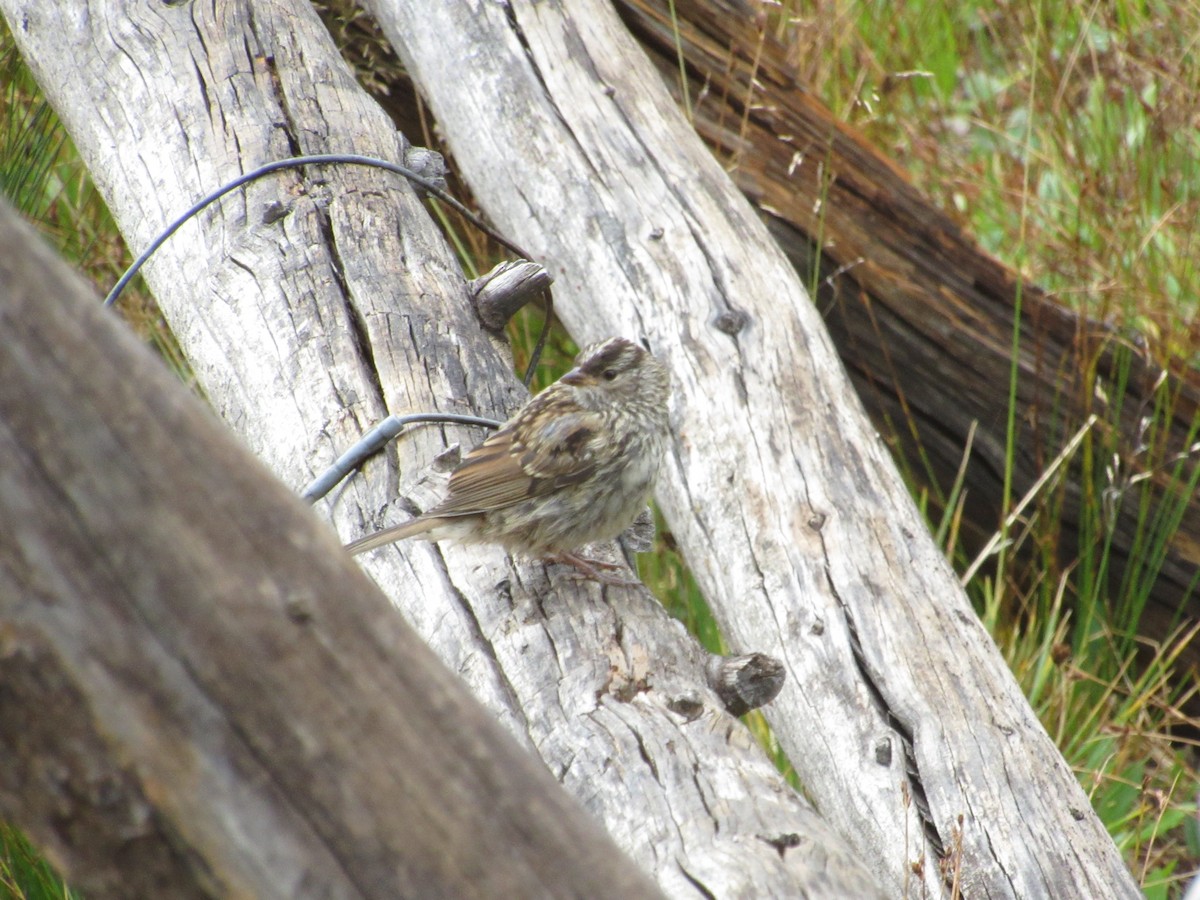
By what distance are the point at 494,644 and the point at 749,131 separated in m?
2.80

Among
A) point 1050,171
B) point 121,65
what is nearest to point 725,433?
point 121,65

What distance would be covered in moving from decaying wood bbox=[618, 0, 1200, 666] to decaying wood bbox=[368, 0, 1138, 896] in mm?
648

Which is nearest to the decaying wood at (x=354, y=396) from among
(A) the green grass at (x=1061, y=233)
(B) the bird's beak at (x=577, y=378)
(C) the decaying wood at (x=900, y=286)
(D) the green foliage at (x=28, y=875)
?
(B) the bird's beak at (x=577, y=378)

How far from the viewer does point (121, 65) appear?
3.46 meters

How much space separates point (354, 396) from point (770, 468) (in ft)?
3.44

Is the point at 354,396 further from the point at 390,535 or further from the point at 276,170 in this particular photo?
the point at 276,170

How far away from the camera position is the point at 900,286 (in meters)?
4.52

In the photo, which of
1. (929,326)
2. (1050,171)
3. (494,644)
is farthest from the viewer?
(1050,171)

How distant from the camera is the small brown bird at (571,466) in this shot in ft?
9.18

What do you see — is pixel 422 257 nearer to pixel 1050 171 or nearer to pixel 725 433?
pixel 725 433

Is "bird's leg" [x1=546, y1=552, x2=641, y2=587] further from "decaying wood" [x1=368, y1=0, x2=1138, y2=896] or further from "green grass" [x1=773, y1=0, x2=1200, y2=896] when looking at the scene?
"green grass" [x1=773, y1=0, x2=1200, y2=896]

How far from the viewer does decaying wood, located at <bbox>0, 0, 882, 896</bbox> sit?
5.42ft

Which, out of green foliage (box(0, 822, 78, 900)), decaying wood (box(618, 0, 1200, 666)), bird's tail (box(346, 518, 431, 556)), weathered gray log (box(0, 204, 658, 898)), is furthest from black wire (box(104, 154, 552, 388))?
weathered gray log (box(0, 204, 658, 898))

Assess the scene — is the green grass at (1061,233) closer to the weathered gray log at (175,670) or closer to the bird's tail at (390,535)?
the bird's tail at (390,535)
